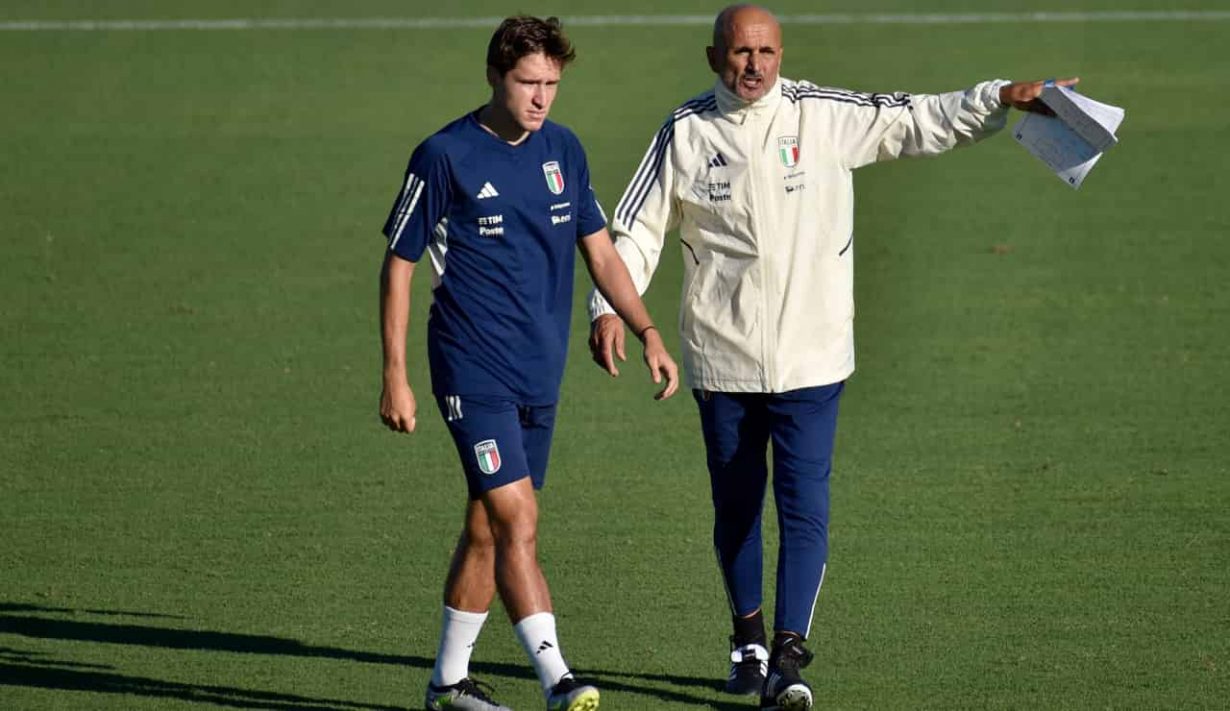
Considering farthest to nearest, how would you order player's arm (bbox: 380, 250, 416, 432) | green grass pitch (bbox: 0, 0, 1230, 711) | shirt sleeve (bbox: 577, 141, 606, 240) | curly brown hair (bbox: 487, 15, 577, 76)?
green grass pitch (bbox: 0, 0, 1230, 711)
shirt sleeve (bbox: 577, 141, 606, 240)
player's arm (bbox: 380, 250, 416, 432)
curly brown hair (bbox: 487, 15, 577, 76)

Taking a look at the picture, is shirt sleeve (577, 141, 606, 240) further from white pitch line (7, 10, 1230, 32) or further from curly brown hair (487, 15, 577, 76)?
white pitch line (7, 10, 1230, 32)

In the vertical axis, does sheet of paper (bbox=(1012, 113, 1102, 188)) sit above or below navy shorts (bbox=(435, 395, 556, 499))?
above

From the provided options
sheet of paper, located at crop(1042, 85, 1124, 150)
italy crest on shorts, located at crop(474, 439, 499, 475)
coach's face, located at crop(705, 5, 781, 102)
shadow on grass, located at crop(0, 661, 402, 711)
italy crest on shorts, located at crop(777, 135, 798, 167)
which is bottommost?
shadow on grass, located at crop(0, 661, 402, 711)

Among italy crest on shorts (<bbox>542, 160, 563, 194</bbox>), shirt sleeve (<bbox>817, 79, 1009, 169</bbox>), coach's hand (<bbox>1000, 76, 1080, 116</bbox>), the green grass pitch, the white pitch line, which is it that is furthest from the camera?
the white pitch line

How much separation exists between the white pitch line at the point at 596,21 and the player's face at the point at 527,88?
591 inches

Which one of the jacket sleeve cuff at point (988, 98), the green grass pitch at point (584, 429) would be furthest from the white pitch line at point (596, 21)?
the jacket sleeve cuff at point (988, 98)

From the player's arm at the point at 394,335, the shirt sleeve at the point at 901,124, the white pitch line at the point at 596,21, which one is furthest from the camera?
the white pitch line at the point at 596,21

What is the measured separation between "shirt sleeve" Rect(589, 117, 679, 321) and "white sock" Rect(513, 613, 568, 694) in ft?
3.72

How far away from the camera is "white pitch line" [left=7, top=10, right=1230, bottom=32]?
2108cm

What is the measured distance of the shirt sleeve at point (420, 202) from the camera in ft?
20.1

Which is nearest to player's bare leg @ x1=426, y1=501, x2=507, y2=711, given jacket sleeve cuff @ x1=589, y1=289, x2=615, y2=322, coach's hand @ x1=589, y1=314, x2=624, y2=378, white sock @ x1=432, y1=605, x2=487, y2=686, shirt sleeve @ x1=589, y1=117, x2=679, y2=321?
white sock @ x1=432, y1=605, x2=487, y2=686

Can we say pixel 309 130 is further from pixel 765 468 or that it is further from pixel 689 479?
pixel 765 468

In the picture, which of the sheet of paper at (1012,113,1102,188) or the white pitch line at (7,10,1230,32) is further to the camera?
the white pitch line at (7,10,1230,32)

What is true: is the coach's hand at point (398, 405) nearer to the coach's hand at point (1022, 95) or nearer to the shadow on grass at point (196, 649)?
the shadow on grass at point (196, 649)
